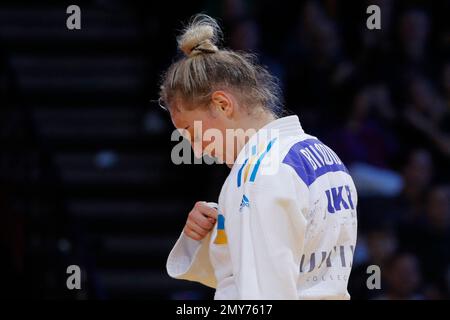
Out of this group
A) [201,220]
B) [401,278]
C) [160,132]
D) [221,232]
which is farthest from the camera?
[160,132]

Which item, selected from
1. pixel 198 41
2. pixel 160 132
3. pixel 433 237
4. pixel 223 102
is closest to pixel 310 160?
pixel 223 102

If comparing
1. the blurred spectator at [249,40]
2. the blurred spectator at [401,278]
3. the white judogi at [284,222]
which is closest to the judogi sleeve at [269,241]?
the white judogi at [284,222]

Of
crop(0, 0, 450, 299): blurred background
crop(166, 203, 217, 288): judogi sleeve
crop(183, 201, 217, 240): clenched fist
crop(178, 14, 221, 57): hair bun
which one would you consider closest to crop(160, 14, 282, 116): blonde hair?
crop(178, 14, 221, 57): hair bun

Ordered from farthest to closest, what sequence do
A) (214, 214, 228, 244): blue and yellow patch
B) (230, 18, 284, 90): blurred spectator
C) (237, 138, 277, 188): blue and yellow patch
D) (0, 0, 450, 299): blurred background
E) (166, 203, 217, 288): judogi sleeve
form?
1. (230, 18, 284, 90): blurred spectator
2. (0, 0, 450, 299): blurred background
3. (166, 203, 217, 288): judogi sleeve
4. (214, 214, 228, 244): blue and yellow patch
5. (237, 138, 277, 188): blue and yellow patch

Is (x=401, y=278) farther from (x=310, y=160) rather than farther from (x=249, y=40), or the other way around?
(x=310, y=160)

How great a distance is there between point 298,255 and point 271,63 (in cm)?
485

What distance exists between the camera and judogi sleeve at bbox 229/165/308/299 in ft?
9.27

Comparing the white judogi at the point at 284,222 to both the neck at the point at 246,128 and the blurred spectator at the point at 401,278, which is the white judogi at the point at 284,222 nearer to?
the neck at the point at 246,128

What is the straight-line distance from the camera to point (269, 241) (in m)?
2.85

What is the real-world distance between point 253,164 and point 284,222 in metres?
0.22

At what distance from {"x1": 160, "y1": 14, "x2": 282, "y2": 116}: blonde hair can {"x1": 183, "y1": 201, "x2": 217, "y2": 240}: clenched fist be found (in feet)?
1.14

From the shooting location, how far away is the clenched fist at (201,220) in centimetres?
324

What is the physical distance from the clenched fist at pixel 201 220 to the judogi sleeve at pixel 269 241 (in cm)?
31

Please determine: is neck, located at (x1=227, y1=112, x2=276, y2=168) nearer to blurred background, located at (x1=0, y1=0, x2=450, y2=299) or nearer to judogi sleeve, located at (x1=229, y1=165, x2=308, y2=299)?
judogi sleeve, located at (x1=229, y1=165, x2=308, y2=299)
